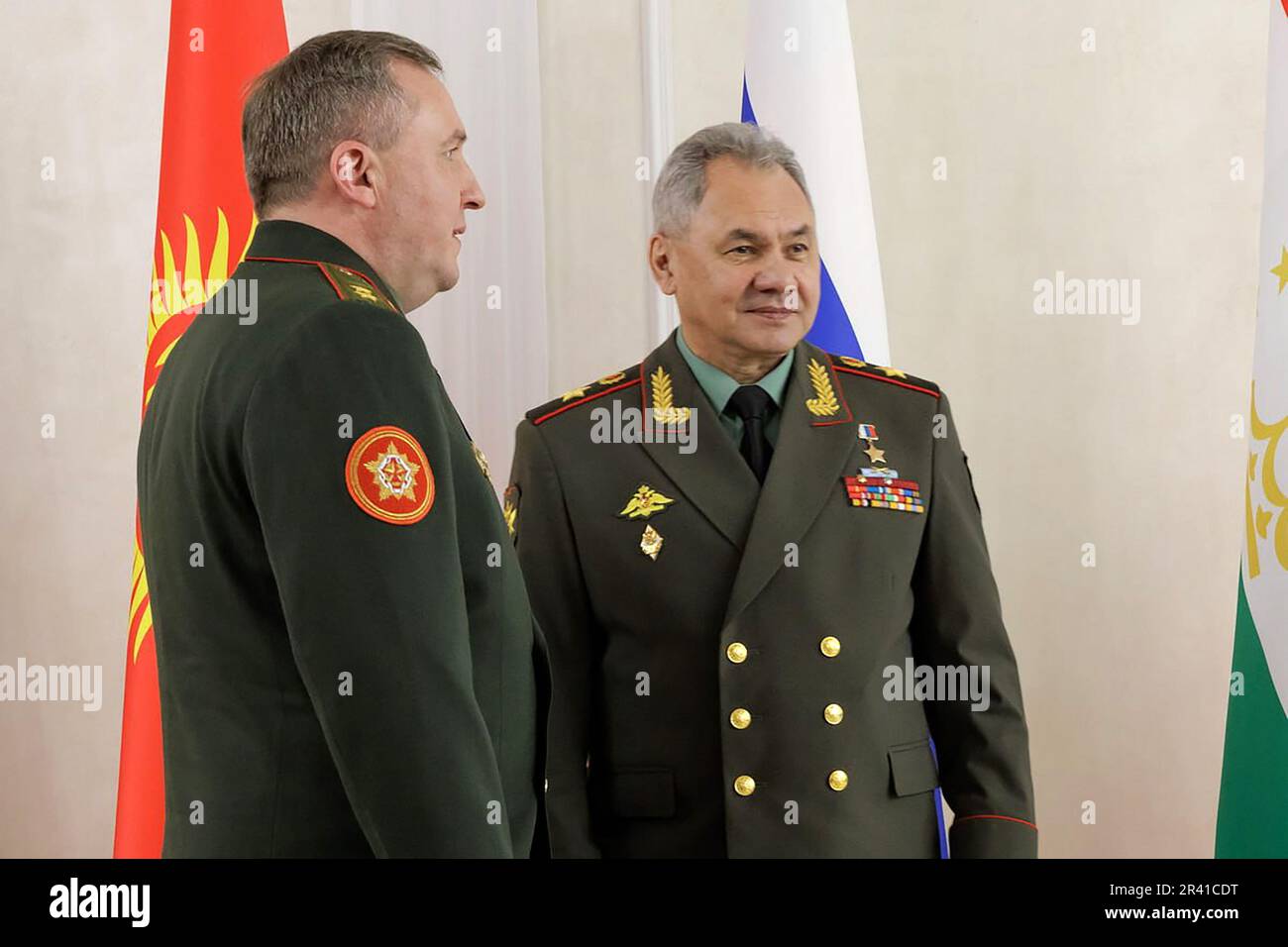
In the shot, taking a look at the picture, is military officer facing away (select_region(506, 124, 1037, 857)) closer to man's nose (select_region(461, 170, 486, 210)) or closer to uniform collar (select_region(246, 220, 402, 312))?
man's nose (select_region(461, 170, 486, 210))

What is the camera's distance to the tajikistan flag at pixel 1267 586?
82.1 inches

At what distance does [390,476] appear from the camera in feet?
3.51

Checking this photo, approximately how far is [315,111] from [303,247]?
0.14 m

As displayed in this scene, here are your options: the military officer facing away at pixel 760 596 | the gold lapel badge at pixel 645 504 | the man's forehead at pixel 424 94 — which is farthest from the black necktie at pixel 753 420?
the man's forehead at pixel 424 94

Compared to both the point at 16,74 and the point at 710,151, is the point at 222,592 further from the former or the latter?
the point at 16,74

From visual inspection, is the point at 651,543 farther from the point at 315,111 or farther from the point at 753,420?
the point at 315,111

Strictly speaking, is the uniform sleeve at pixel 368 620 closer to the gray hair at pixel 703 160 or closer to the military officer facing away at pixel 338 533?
the military officer facing away at pixel 338 533

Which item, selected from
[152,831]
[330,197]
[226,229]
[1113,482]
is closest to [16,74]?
[226,229]

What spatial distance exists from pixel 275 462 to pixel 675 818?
32.2 inches

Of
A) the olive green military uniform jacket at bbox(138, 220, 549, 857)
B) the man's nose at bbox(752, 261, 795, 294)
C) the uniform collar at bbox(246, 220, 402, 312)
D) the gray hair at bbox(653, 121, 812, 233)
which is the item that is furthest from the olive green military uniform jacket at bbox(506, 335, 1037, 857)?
the uniform collar at bbox(246, 220, 402, 312)

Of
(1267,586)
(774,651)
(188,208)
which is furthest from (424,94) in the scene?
(1267,586)

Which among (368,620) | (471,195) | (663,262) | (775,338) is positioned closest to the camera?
(368,620)

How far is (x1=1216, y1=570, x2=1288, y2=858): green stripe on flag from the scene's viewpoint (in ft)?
6.86

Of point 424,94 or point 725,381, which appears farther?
point 725,381
